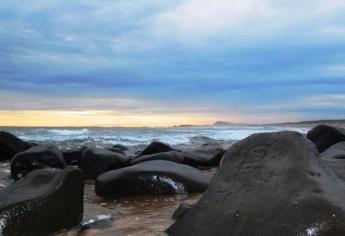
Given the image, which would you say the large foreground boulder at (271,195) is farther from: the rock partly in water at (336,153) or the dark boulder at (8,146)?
the dark boulder at (8,146)

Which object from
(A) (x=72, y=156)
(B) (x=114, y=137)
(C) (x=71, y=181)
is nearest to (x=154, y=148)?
(A) (x=72, y=156)

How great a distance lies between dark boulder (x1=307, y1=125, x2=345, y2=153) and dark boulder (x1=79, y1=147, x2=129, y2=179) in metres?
3.64

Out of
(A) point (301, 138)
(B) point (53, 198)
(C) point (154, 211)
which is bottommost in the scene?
(C) point (154, 211)

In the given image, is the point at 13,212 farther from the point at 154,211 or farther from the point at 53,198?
the point at 154,211

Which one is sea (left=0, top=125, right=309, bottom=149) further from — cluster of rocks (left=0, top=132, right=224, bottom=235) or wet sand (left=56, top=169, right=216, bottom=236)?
wet sand (left=56, top=169, right=216, bottom=236)

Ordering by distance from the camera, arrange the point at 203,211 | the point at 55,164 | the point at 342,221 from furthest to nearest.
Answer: the point at 55,164 → the point at 203,211 → the point at 342,221

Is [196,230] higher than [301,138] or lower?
lower

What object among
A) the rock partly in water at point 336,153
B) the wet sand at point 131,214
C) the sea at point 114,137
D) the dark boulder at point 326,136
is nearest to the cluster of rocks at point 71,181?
the wet sand at point 131,214

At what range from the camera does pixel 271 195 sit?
10.1 feet

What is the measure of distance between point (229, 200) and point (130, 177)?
93.5 inches

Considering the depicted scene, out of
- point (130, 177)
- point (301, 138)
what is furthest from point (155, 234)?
point (130, 177)

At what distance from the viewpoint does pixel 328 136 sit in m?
8.86

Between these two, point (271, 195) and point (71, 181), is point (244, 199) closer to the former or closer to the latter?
point (271, 195)

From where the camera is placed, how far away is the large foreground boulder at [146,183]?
5.41 meters
